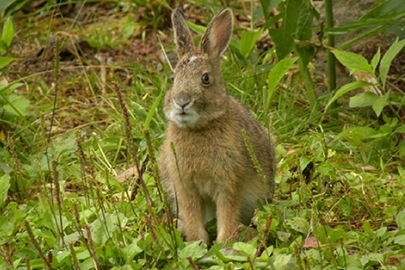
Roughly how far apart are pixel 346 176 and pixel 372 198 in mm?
262

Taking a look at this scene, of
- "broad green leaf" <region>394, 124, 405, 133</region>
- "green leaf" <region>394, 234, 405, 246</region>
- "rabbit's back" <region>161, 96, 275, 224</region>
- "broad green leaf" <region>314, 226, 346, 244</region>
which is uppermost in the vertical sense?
"rabbit's back" <region>161, 96, 275, 224</region>

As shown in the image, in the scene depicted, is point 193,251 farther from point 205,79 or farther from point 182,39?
point 182,39

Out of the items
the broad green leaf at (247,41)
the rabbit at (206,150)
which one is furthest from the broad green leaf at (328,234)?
the broad green leaf at (247,41)

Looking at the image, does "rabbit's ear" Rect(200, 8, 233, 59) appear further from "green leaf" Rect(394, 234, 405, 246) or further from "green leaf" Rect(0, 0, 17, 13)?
"green leaf" Rect(394, 234, 405, 246)

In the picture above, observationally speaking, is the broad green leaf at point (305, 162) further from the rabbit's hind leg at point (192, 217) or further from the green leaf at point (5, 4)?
the green leaf at point (5, 4)

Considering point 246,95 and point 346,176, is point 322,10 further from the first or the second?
point 346,176

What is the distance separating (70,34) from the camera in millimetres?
8312

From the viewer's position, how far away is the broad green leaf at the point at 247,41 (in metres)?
6.12

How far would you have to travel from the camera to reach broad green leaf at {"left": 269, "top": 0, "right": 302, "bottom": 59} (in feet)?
19.4

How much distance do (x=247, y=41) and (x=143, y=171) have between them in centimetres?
125

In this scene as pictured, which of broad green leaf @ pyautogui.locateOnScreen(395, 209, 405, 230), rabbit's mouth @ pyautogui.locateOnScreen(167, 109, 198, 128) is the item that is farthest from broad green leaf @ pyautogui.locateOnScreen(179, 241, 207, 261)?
broad green leaf @ pyautogui.locateOnScreen(395, 209, 405, 230)

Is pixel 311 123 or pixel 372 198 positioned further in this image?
pixel 311 123

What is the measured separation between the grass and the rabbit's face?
13.4 inches

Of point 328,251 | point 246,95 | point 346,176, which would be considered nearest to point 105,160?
point 246,95
